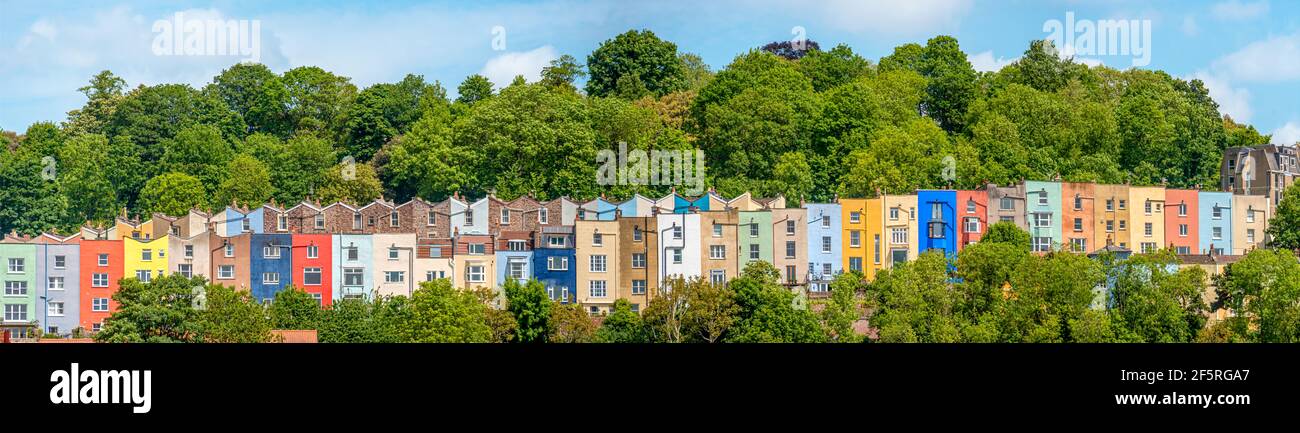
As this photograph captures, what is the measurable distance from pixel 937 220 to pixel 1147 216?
36.5ft

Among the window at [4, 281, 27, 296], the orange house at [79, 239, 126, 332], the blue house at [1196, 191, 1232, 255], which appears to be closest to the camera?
the orange house at [79, 239, 126, 332]

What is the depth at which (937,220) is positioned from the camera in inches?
3004

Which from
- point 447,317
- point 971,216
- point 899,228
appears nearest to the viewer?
point 447,317

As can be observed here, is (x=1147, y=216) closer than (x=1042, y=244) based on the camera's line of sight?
No

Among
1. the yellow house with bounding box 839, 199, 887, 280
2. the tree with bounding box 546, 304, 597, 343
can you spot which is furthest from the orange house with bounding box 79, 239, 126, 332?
the yellow house with bounding box 839, 199, 887, 280

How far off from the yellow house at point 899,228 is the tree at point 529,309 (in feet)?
62.5

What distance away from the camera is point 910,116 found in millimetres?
96750

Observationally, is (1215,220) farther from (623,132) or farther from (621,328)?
(621,328)

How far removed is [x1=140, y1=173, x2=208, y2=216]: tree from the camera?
3615 inches

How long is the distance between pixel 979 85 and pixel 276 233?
159 ft

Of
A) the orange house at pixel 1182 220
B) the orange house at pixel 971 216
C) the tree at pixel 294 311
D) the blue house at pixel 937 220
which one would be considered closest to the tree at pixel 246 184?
the tree at pixel 294 311

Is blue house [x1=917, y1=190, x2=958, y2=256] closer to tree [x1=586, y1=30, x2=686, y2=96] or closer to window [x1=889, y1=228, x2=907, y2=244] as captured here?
window [x1=889, y1=228, x2=907, y2=244]

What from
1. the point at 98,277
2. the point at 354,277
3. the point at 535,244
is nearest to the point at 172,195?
the point at 98,277

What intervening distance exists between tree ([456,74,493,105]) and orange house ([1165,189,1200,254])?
138ft
